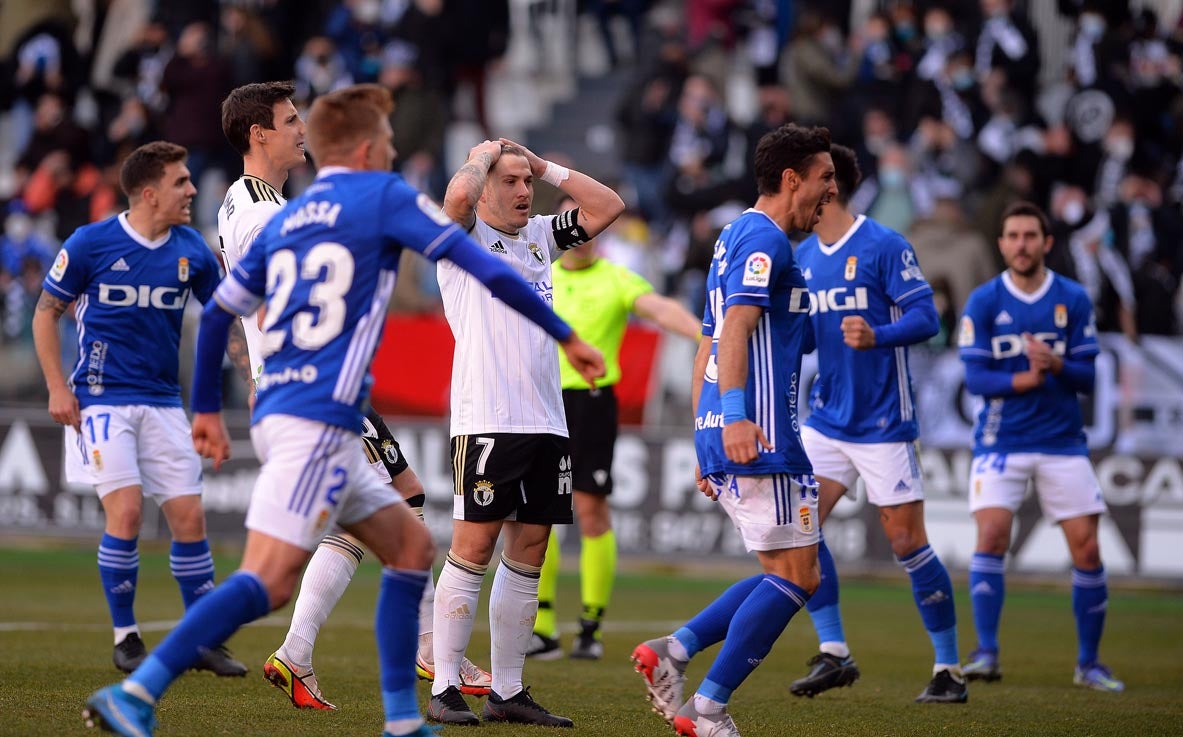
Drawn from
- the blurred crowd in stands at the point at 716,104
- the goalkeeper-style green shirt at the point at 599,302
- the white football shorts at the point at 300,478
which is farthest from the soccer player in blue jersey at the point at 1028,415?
the blurred crowd in stands at the point at 716,104

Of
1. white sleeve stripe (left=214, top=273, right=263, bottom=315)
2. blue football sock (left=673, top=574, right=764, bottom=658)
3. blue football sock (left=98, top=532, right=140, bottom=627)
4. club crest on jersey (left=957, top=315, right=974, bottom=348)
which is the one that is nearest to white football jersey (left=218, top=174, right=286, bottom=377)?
blue football sock (left=98, top=532, right=140, bottom=627)

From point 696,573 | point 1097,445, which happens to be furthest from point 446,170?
point 1097,445

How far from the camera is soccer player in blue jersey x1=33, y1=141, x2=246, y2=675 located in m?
8.26

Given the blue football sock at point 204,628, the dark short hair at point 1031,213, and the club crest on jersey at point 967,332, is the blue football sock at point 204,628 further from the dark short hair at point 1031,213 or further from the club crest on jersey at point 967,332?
the dark short hair at point 1031,213

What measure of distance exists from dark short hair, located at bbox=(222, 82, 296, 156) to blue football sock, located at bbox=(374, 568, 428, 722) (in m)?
2.86

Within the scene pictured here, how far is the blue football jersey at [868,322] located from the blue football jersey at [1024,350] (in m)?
1.28

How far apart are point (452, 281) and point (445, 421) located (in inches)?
363

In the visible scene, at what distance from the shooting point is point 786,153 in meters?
6.75

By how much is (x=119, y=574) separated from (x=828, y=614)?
394 cm

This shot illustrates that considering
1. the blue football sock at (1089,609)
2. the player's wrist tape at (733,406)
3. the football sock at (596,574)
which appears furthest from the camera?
the football sock at (596,574)

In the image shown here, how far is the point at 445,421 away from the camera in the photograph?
16391 millimetres

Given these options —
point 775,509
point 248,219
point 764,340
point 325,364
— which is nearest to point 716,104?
point 248,219

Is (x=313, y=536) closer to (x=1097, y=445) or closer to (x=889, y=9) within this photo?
(x=1097, y=445)

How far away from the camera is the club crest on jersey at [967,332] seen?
1005 centimetres
